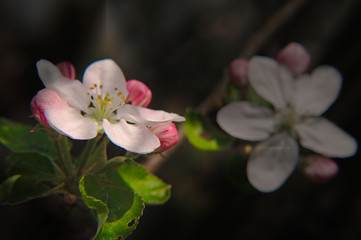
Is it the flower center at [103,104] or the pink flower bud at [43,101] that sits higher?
the pink flower bud at [43,101]

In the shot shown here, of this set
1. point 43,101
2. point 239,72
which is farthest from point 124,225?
point 239,72

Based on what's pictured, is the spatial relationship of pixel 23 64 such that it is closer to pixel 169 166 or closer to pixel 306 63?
pixel 169 166

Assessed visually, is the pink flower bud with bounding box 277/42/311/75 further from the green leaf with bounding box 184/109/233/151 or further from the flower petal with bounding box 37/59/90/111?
the flower petal with bounding box 37/59/90/111

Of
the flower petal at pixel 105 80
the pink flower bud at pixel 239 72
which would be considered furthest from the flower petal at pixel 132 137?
the pink flower bud at pixel 239 72

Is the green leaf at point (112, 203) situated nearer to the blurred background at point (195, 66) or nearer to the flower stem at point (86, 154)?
the flower stem at point (86, 154)

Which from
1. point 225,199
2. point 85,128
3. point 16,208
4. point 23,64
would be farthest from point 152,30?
point 85,128

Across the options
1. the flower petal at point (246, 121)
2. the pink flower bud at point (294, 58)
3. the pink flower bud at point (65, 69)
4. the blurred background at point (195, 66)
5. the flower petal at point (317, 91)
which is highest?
the pink flower bud at point (294, 58)

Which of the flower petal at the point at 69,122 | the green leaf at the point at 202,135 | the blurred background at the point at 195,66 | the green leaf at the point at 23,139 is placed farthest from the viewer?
the blurred background at the point at 195,66

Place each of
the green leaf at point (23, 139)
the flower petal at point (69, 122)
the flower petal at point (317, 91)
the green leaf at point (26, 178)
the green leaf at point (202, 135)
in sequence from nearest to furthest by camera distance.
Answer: the flower petal at point (69, 122), the green leaf at point (26, 178), the green leaf at point (23, 139), the green leaf at point (202, 135), the flower petal at point (317, 91)
